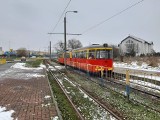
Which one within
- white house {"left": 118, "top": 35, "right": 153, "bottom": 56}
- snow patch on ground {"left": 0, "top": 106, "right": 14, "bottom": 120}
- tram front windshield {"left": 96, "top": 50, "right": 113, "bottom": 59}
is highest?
white house {"left": 118, "top": 35, "right": 153, "bottom": 56}

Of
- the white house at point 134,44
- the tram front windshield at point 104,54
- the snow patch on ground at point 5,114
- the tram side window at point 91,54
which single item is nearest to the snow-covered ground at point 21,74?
the tram side window at point 91,54

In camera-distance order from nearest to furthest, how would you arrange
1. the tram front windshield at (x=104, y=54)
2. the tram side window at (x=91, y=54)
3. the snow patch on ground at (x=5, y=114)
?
1. the snow patch on ground at (x=5, y=114)
2. the tram front windshield at (x=104, y=54)
3. the tram side window at (x=91, y=54)

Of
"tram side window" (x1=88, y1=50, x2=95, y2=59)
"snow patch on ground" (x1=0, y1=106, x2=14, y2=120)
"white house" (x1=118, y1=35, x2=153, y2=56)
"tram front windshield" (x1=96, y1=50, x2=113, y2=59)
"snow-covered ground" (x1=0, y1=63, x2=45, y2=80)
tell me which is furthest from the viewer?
"white house" (x1=118, y1=35, x2=153, y2=56)

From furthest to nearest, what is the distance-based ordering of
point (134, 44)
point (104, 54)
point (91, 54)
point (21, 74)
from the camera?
point (134, 44), point (21, 74), point (91, 54), point (104, 54)

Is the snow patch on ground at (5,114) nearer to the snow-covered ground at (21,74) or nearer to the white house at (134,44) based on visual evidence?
the snow-covered ground at (21,74)

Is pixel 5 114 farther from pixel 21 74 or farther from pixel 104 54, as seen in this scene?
pixel 21 74

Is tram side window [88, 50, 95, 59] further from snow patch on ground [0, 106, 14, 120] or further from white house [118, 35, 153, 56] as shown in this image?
white house [118, 35, 153, 56]

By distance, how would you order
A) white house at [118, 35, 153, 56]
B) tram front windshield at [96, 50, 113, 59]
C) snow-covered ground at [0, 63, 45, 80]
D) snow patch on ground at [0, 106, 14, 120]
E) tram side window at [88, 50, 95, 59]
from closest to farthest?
snow patch on ground at [0, 106, 14, 120], snow-covered ground at [0, 63, 45, 80], tram front windshield at [96, 50, 113, 59], tram side window at [88, 50, 95, 59], white house at [118, 35, 153, 56]

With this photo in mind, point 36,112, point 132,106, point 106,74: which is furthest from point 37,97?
point 106,74

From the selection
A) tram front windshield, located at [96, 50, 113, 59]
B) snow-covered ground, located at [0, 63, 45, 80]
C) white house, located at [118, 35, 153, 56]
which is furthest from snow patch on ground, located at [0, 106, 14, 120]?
white house, located at [118, 35, 153, 56]

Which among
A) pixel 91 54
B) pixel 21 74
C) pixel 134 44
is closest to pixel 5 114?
pixel 91 54

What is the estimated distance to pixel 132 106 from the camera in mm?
9234

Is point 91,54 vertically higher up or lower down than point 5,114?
higher up

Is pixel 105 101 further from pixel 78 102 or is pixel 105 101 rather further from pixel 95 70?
pixel 95 70
